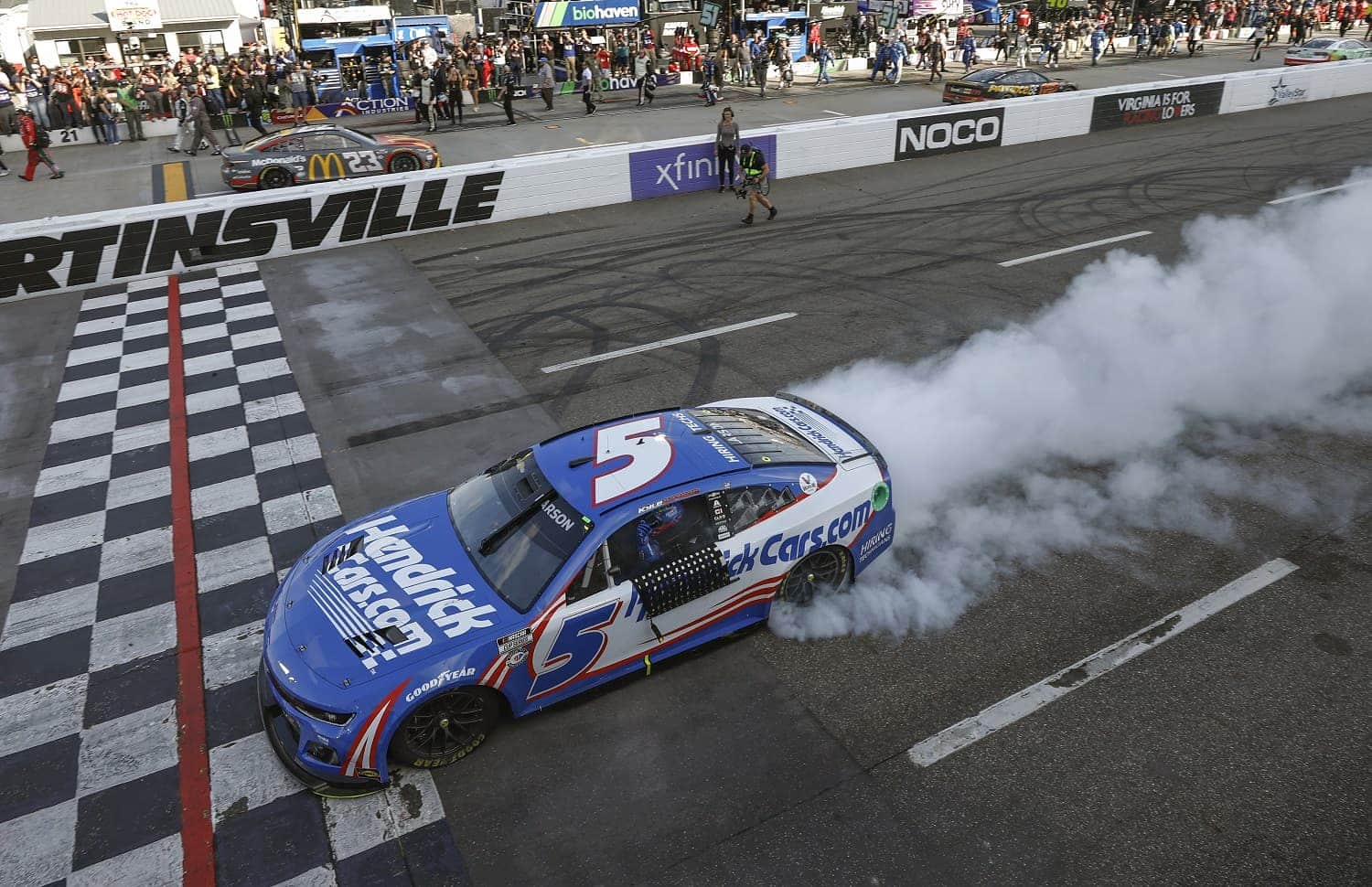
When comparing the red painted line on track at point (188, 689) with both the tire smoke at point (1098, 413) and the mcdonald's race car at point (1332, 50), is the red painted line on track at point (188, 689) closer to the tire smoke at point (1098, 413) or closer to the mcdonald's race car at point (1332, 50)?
the tire smoke at point (1098, 413)

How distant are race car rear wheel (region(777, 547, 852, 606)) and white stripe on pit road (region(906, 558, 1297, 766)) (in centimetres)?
122

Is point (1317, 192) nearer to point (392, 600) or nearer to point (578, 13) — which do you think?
point (392, 600)

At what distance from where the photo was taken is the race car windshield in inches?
191

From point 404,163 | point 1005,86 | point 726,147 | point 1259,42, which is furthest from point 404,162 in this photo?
point 1259,42

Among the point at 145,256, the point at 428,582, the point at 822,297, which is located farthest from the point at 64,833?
the point at 145,256

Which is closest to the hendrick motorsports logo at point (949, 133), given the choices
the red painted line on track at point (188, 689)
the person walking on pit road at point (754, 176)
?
the person walking on pit road at point (754, 176)

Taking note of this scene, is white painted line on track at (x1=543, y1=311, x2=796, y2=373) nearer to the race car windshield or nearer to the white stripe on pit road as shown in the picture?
the race car windshield

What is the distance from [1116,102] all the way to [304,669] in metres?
22.3

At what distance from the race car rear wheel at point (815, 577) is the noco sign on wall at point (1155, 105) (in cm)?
1911

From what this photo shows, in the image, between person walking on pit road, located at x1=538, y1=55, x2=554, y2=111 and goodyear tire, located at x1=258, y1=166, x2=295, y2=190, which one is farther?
person walking on pit road, located at x1=538, y1=55, x2=554, y2=111

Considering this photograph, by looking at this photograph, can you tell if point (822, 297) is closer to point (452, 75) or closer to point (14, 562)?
point (14, 562)

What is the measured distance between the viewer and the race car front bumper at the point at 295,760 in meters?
4.50

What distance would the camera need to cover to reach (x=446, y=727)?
15.2 ft

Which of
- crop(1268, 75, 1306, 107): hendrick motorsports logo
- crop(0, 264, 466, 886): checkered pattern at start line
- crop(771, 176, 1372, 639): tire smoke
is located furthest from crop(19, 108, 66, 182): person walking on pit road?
crop(1268, 75, 1306, 107): hendrick motorsports logo
